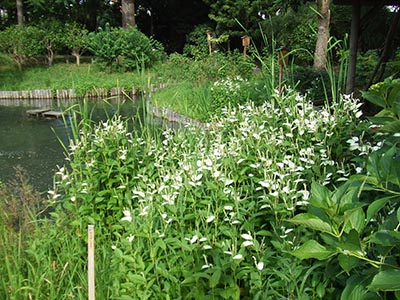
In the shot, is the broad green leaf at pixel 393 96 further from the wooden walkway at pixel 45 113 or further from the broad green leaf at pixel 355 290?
the wooden walkway at pixel 45 113

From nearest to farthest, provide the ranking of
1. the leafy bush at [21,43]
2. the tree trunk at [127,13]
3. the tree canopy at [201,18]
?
1. the tree canopy at [201,18]
2. the leafy bush at [21,43]
3. the tree trunk at [127,13]

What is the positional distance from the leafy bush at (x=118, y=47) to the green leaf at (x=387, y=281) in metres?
14.6

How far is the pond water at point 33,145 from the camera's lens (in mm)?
4488

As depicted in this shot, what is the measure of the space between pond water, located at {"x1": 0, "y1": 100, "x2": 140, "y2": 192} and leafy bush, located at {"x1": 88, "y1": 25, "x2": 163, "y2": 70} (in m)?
5.75

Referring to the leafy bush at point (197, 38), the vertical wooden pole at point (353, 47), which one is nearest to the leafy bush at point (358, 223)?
the vertical wooden pole at point (353, 47)

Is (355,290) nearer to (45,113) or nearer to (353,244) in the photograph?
(353,244)

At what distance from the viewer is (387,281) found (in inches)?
33.0

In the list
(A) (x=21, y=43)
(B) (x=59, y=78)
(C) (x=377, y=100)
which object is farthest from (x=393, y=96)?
(A) (x=21, y=43)

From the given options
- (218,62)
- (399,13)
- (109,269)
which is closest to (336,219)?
(109,269)

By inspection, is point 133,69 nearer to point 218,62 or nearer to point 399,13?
point 218,62

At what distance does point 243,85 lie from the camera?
685 cm

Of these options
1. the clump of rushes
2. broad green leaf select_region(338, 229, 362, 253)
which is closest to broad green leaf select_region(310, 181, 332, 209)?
broad green leaf select_region(338, 229, 362, 253)

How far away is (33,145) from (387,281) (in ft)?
19.7

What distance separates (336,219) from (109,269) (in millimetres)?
1175
